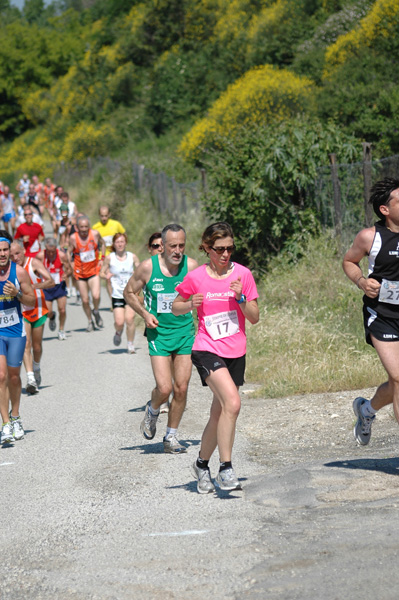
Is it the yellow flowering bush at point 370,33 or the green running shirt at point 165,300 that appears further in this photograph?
the yellow flowering bush at point 370,33

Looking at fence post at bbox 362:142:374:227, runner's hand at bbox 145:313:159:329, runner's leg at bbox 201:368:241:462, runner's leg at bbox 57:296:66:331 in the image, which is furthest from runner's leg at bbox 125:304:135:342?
runner's leg at bbox 201:368:241:462

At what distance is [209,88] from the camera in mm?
47531

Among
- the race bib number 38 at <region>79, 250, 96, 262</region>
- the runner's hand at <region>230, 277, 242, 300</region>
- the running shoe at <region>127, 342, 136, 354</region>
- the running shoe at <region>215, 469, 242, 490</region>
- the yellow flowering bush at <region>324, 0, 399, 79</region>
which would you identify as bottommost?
the running shoe at <region>127, 342, 136, 354</region>

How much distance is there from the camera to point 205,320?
22.7 ft

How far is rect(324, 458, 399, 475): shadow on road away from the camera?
7.10 m

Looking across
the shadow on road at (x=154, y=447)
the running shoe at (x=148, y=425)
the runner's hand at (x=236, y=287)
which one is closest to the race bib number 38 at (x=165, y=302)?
the running shoe at (x=148, y=425)

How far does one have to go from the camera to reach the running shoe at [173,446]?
852cm

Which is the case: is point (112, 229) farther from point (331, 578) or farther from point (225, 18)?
point (225, 18)

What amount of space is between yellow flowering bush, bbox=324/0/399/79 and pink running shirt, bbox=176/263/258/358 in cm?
2390

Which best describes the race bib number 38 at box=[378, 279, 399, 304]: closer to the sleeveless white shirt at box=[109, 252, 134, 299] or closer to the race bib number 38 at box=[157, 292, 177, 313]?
the race bib number 38 at box=[157, 292, 177, 313]

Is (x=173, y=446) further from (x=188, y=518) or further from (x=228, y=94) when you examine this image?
(x=228, y=94)

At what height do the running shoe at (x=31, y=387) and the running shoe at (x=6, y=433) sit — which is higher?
the running shoe at (x=6, y=433)

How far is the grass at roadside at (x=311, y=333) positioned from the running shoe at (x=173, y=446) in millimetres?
2462

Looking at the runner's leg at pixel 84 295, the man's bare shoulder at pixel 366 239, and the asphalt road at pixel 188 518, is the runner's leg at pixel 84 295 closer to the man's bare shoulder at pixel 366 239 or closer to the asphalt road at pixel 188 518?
the asphalt road at pixel 188 518
